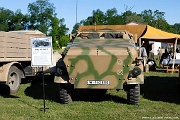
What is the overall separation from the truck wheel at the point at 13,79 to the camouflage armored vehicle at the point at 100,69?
232 cm

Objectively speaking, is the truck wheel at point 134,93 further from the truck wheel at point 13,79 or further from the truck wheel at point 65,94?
the truck wheel at point 13,79

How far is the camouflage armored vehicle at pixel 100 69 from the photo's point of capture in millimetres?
7918

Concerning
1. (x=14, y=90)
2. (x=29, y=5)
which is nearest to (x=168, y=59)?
(x=14, y=90)

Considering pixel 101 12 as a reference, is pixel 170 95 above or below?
below

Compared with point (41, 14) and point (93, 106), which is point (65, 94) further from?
point (41, 14)

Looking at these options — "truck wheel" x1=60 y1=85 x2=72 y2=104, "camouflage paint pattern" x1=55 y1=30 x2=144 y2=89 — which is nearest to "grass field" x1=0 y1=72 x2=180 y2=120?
"truck wheel" x1=60 y1=85 x2=72 y2=104

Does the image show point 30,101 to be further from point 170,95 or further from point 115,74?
point 170,95

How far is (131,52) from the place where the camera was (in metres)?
8.09

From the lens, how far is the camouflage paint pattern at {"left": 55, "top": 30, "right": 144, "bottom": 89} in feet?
25.9

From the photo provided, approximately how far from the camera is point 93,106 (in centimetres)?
825

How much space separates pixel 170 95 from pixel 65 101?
10.1 ft

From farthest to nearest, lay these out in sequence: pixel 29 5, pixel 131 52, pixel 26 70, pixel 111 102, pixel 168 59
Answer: pixel 29 5 → pixel 168 59 → pixel 26 70 → pixel 111 102 → pixel 131 52

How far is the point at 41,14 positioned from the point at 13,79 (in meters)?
89.9

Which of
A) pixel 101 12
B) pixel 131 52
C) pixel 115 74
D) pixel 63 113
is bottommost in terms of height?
pixel 63 113
